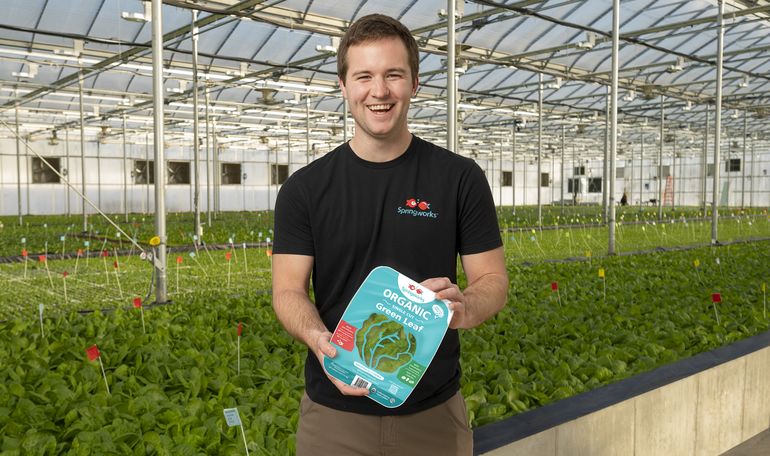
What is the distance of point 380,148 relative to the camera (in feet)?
5.25

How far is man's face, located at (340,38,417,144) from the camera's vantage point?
1.49 m

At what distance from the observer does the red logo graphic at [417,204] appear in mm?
1566

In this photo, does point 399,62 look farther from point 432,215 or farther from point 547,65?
point 547,65

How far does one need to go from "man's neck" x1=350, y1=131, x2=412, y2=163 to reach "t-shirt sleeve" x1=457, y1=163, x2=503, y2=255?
0.57ft

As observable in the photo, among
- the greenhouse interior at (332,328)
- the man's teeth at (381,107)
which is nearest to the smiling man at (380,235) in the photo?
the man's teeth at (381,107)

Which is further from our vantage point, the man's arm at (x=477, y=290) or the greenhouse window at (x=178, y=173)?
the greenhouse window at (x=178, y=173)

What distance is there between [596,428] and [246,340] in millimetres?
2790

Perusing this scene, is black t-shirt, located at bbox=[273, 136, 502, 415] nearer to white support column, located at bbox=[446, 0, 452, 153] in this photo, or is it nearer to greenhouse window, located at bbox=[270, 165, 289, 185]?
white support column, located at bbox=[446, 0, 452, 153]

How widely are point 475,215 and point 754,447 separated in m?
3.43

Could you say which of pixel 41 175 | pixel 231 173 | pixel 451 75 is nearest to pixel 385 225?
pixel 451 75

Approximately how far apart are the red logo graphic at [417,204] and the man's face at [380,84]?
0.54 ft

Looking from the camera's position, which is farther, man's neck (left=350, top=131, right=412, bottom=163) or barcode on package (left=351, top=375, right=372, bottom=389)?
man's neck (left=350, top=131, right=412, bottom=163)

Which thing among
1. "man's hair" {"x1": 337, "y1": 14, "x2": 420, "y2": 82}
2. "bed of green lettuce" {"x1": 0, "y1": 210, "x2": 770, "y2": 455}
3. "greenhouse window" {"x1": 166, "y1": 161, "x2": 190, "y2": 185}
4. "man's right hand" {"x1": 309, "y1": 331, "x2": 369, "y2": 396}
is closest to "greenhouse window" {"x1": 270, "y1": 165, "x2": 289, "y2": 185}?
"greenhouse window" {"x1": 166, "y1": 161, "x2": 190, "y2": 185}

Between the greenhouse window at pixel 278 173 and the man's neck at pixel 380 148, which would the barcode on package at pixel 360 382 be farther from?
the greenhouse window at pixel 278 173
